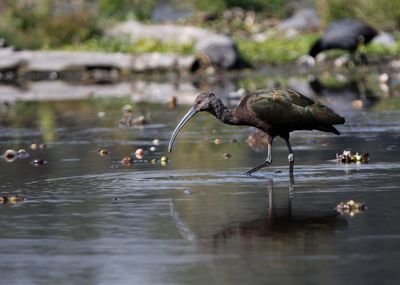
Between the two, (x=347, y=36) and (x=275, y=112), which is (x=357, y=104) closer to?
(x=275, y=112)

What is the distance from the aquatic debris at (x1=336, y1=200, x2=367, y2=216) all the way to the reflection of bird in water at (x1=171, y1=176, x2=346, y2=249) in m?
0.06

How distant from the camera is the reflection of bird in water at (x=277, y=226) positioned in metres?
9.83

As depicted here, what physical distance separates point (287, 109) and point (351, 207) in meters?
2.81

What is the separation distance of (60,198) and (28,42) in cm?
2883

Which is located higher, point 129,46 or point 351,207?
point 129,46

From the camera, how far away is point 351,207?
1102 cm

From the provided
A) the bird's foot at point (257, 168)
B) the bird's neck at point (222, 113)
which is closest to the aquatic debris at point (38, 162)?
the bird's neck at point (222, 113)

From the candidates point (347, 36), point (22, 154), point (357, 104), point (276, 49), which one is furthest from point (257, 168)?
point (276, 49)

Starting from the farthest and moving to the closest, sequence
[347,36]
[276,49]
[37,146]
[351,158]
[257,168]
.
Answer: [276,49]
[347,36]
[37,146]
[351,158]
[257,168]

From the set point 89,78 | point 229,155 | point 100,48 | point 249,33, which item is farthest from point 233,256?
point 249,33

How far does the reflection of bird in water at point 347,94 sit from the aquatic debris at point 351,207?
12493mm

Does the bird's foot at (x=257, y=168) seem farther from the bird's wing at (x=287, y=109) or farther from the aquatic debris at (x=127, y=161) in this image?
the aquatic debris at (x=127, y=161)

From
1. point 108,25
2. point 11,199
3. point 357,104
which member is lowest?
point 11,199

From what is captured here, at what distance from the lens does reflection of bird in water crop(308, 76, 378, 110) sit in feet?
80.0
